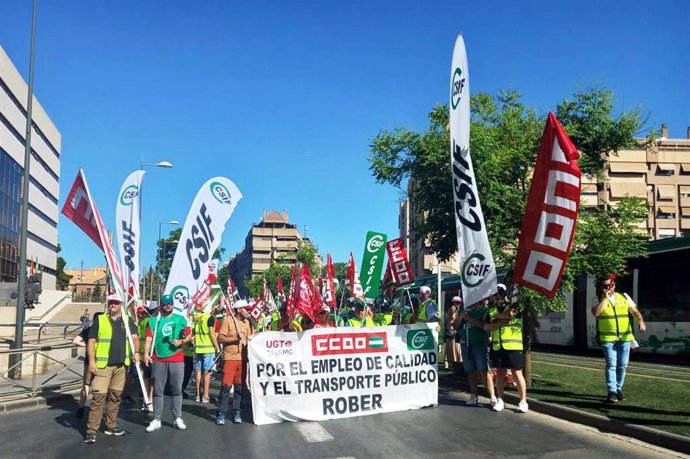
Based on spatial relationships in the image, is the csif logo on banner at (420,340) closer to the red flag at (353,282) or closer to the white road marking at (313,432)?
the white road marking at (313,432)

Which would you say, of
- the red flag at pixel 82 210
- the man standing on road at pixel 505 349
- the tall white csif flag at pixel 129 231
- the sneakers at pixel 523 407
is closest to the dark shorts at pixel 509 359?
the man standing on road at pixel 505 349

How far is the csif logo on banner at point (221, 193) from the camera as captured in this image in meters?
10.2

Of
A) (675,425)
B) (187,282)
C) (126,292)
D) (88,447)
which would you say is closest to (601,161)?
(675,425)

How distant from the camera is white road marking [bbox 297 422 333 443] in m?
7.80

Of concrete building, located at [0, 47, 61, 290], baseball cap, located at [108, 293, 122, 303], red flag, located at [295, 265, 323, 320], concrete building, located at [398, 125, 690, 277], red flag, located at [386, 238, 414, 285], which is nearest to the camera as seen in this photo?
baseball cap, located at [108, 293, 122, 303]

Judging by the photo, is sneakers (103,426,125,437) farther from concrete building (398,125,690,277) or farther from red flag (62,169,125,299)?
concrete building (398,125,690,277)

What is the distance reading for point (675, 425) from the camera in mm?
7559

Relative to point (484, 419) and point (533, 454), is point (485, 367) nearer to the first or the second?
point (484, 419)

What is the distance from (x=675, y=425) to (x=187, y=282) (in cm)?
688

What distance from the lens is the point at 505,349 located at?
9.36 m

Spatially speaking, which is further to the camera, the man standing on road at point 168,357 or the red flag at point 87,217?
the red flag at point 87,217

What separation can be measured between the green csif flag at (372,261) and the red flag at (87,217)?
7483 millimetres

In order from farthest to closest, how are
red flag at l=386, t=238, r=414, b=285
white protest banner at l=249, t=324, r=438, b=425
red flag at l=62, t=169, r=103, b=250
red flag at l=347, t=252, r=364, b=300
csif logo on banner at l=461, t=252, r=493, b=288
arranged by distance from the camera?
red flag at l=347, t=252, r=364, b=300 → red flag at l=386, t=238, r=414, b=285 → white protest banner at l=249, t=324, r=438, b=425 → red flag at l=62, t=169, r=103, b=250 → csif logo on banner at l=461, t=252, r=493, b=288

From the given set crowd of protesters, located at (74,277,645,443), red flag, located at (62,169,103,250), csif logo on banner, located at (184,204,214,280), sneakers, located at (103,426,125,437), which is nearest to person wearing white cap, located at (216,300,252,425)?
crowd of protesters, located at (74,277,645,443)
